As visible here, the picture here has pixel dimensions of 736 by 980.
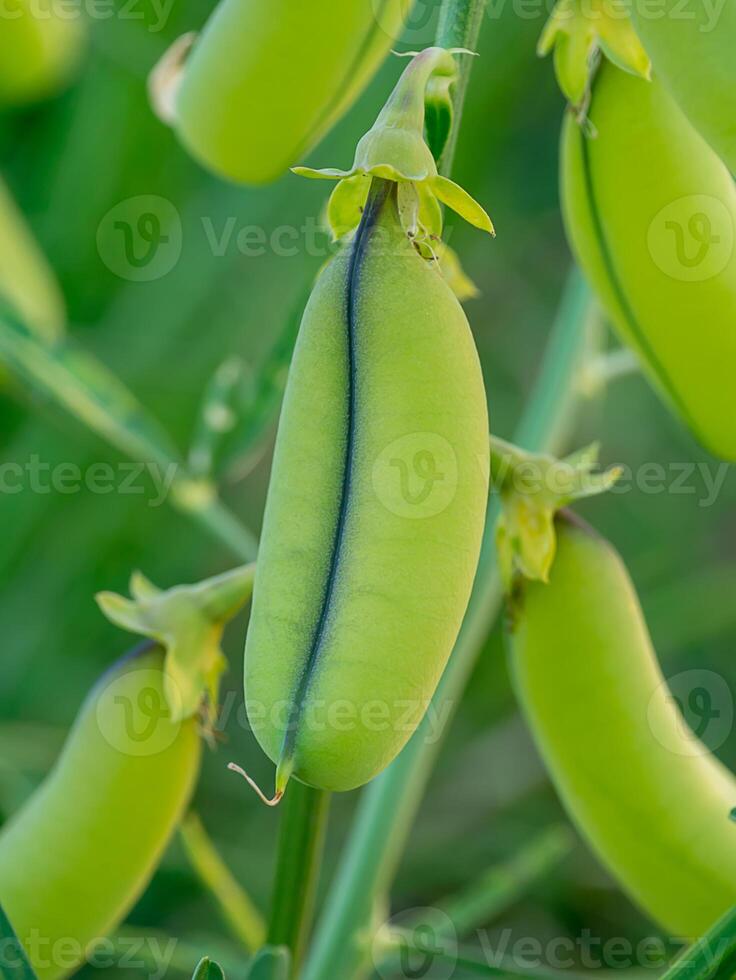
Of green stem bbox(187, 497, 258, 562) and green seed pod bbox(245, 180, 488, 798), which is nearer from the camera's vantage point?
green seed pod bbox(245, 180, 488, 798)

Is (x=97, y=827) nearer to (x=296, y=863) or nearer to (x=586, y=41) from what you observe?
(x=296, y=863)

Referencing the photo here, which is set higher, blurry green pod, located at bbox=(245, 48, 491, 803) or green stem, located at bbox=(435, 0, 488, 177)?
green stem, located at bbox=(435, 0, 488, 177)

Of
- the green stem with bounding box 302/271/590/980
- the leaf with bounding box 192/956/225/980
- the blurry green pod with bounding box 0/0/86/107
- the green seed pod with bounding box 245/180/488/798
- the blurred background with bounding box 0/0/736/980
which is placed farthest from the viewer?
the blurred background with bounding box 0/0/736/980

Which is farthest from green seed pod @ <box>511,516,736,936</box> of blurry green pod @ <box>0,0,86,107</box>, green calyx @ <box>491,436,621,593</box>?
blurry green pod @ <box>0,0,86,107</box>

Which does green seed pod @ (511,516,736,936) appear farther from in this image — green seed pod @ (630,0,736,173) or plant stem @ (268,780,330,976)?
green seed pod @ (630,0,736,173)

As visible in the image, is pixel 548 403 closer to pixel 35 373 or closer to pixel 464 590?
pixel 35 373

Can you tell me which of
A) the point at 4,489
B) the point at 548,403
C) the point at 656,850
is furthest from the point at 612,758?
the point at 4,489

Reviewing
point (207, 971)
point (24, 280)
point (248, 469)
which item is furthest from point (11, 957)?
point (248, 469)

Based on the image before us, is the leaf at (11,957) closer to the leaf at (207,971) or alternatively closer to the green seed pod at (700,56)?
the leaf at (207,971)
